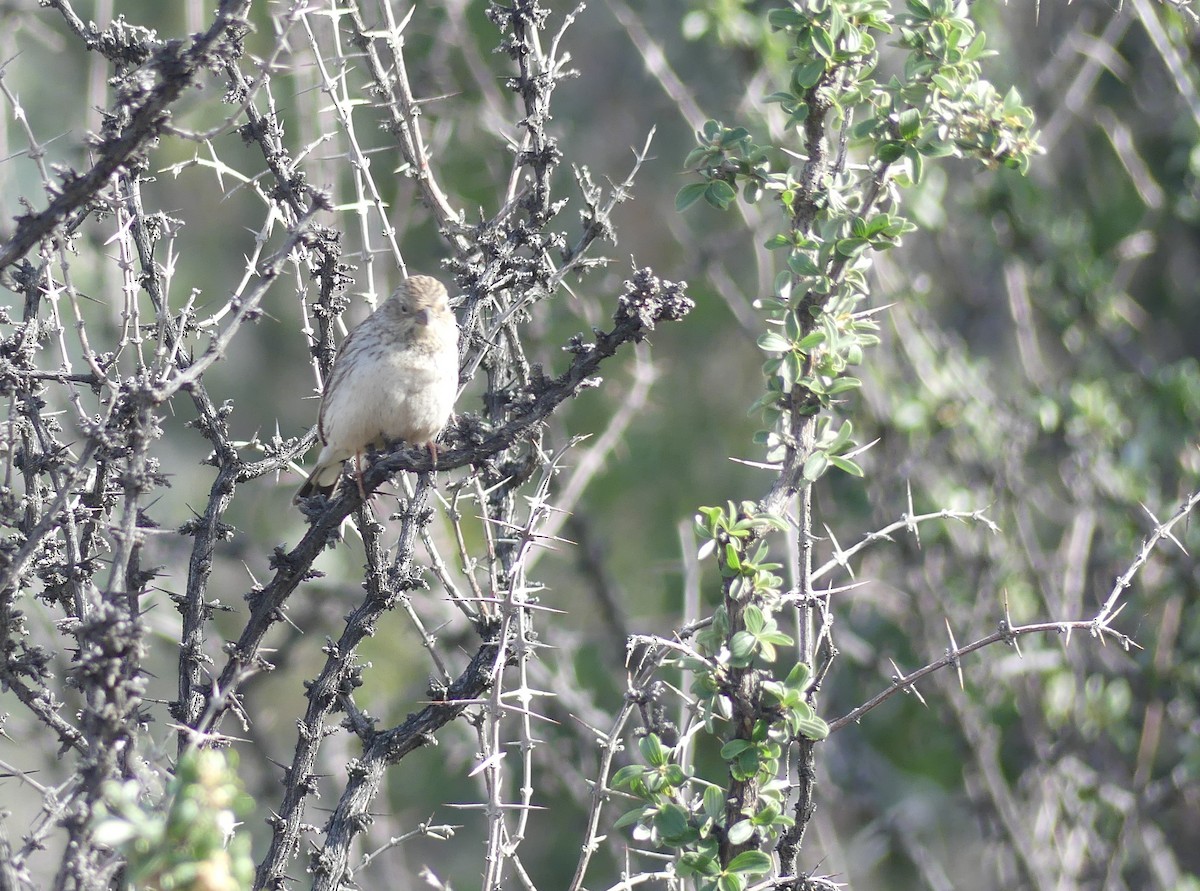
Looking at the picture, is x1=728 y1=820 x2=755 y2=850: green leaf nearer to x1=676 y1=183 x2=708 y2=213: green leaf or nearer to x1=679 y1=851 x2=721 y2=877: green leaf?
x1=679 y1=851 x2=721 y2=877: green leaf

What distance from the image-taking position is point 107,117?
131 inches

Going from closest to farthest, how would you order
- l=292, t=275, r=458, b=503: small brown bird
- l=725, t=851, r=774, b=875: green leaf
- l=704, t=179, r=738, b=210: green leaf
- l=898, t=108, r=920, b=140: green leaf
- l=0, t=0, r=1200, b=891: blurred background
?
l=725, t=851, r=774, b=875: green leaf, l=898, t=108, r=920, b=140: green leaf, l=704, t=179, r=738, b=210: green leaf, l=292, t=275, r=458, b=503: small brown bird, l=0, t=0, r=1200, b=891: blurred background

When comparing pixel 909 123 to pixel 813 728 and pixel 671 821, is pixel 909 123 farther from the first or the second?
pixel 671 821

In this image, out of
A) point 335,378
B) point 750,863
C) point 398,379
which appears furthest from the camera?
point 335,378

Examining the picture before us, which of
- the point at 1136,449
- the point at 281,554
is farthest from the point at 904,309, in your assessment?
the point at 281,554

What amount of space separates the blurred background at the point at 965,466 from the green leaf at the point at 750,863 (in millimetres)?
2371

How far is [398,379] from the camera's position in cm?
504

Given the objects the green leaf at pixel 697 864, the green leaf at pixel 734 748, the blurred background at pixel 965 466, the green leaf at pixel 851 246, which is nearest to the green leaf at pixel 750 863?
the green leaf at pixel 697 864

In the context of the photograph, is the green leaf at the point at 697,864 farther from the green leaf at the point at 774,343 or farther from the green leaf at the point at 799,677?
the green leaf at the point at 774,343

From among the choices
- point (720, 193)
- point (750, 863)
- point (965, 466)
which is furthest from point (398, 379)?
point (965, 466)

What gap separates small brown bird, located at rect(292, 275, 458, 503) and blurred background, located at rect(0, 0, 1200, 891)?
39.8 inches

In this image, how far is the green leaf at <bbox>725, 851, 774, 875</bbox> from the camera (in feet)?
11.3

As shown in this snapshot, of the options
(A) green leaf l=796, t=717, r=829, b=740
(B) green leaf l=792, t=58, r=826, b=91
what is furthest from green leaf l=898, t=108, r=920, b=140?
(A) green leaf l=796, t=717, r=829, b=740

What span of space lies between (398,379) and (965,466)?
13.7 feet
